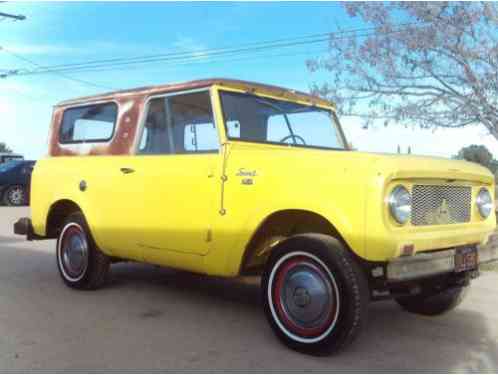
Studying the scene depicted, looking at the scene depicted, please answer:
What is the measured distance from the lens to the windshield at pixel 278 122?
4531 mm

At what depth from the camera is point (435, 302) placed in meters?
4.64

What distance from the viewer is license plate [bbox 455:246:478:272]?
147 inches

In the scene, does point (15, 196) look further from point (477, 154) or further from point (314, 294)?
point (477, 154)

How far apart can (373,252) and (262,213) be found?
0.88 m

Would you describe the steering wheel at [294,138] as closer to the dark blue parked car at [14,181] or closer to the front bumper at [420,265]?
the front bumper at [420,265]

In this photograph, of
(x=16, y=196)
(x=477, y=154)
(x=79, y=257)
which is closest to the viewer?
(x=79, y=257)

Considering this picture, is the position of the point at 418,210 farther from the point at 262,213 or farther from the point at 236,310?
the point at 236,310

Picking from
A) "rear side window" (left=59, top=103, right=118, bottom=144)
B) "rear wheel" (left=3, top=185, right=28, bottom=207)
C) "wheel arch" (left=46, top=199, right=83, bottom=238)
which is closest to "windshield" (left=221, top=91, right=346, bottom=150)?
"rear side window" (left=59, top=103, right=118, bottom=144)

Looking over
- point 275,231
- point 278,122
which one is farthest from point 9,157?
point 275,231

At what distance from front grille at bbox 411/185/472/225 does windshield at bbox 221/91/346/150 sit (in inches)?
58.4

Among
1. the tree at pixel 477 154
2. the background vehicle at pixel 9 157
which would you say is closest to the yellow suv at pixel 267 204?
the tree at pixel 477 154

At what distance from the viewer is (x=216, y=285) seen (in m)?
5.79

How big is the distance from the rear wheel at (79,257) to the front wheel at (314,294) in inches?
88.9

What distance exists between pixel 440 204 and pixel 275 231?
118 cm
